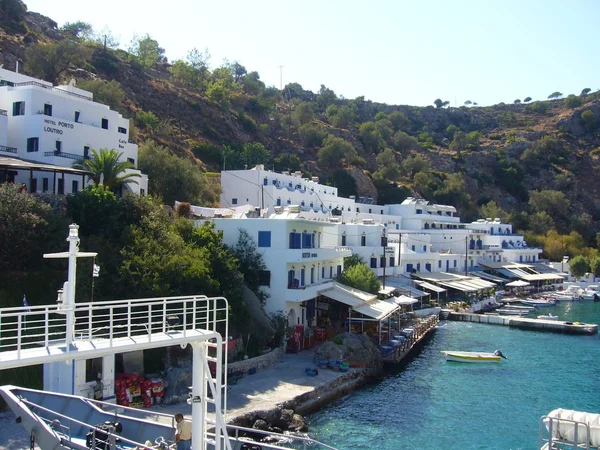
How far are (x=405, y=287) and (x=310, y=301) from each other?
704 inches

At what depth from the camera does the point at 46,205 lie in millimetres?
27422

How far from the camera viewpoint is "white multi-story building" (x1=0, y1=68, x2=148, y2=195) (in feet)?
116

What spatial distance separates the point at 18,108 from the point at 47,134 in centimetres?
327

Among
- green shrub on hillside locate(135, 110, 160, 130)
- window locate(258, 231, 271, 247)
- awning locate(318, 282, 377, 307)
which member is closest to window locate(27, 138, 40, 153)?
window locate(258, 231, 271, 247)

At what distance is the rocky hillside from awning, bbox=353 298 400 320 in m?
44.9

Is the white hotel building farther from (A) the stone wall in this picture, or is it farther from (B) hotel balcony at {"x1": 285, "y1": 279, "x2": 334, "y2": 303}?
(A) the stone wall

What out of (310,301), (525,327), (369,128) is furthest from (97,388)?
(369,128)

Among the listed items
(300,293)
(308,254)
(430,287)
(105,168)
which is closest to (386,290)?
(430,287)

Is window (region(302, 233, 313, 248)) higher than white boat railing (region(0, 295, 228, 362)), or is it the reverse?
window (region(302, 233, 313, 248))

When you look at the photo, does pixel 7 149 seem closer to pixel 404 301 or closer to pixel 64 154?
pixel 64 154

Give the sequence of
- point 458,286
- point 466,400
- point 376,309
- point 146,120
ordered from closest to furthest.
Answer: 1. point 466,400
2. point 376,309
3. point 458,286
4. point 146,120

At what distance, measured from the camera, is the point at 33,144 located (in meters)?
36.8

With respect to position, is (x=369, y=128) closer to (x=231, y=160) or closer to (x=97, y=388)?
(x=231, y=160)

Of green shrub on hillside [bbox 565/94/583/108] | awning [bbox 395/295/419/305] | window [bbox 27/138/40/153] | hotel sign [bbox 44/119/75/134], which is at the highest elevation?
green shrub on hillside [bbox 565/94/583/108]
